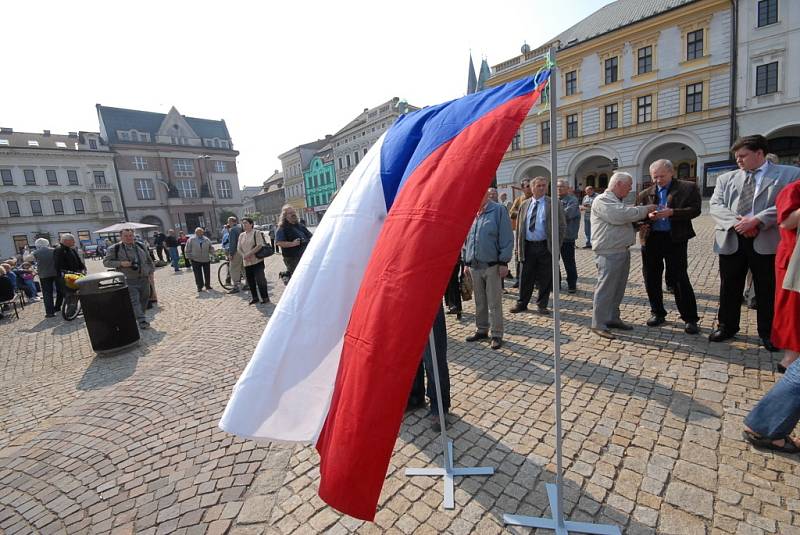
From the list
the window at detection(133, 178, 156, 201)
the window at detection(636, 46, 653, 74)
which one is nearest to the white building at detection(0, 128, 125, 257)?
the window at detection(133, 178, 156, 201)

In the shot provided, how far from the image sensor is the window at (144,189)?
4866 cm

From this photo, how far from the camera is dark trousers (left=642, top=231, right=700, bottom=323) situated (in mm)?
4422

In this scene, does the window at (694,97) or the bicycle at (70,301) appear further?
the window at (694,97)

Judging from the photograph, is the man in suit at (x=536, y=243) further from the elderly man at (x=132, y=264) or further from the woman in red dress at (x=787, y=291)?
the elderly man at (x=132, y=264)

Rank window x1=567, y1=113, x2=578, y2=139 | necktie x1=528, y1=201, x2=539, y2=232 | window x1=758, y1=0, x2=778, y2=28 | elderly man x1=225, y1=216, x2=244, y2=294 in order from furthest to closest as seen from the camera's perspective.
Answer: window x1=567, y1=113, x2=578, y2=139, window x1=758, y1=0, x2=778, y2=28, elderly man x1=225, y1=216, x2=244, y2=294, necktie x1=528, y1=201, x2=539, y2=232

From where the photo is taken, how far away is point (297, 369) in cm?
168

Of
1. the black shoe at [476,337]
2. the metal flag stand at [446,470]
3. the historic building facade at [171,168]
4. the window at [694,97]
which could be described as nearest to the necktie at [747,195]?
the black shoe at [476,337]

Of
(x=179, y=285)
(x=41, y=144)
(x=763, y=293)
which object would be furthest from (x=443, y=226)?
(x=41, y=144)

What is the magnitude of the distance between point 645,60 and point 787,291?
2917cm

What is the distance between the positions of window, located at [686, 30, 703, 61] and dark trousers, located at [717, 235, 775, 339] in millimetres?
27560

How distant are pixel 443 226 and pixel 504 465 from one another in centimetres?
215

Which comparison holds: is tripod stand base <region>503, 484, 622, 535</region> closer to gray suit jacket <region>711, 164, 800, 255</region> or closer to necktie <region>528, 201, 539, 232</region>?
gray suit jacket <region>711, 164, 800, 255</region>

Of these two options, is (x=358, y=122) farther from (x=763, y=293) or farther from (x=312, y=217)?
(x=763, y=293)

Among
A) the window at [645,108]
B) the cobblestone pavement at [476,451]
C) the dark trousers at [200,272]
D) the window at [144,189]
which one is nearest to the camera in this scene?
the cobblestone pavement at [476,451]
